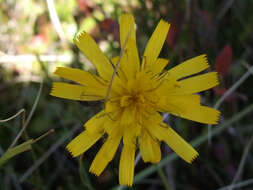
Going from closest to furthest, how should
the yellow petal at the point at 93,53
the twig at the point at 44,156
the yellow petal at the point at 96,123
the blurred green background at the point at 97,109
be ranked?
the yellow petal at the point at 96,123 < the yellow petal at the point at 93,53 < the twig at the point at 44,156 < the blurred green background at the point at 97,109

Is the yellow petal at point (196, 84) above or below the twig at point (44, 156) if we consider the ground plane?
above

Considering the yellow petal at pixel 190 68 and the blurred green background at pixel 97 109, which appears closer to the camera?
the yellow petal at pixel 190 68

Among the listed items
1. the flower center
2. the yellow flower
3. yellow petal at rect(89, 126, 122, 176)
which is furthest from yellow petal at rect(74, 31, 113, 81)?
yellow petal at rect(89, 126, 122, 176)

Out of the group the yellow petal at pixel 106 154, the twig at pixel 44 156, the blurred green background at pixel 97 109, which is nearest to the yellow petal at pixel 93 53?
the yellow petal at pixel 106 154

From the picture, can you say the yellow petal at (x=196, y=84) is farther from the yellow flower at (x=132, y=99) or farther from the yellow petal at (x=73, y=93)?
the yellow petal at (x=73, y=93)

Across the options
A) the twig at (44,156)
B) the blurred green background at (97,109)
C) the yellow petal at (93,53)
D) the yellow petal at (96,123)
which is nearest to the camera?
the yellow petal at (96,123)

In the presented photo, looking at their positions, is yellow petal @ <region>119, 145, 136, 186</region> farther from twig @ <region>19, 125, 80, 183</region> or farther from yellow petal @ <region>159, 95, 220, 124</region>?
twig @ <region>19, 125, 80, 183</region>

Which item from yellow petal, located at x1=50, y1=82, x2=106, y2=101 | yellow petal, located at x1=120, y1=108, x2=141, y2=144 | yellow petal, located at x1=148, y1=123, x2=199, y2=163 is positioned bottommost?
yellow petal, located at x1=148, y1=123, x2=199, y2=163
